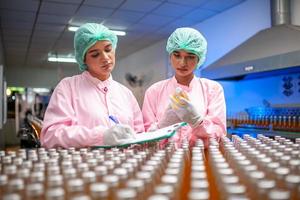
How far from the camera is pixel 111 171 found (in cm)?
54

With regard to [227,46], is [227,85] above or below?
below

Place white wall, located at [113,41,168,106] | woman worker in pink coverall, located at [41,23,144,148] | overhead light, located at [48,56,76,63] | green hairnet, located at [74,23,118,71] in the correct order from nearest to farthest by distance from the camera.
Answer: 1. woman worker in pink coverall, located at [41,23,144,148]
2. green hairnet, located at [74,23,118,71]
3. white wall, located at [113,41,168,106]
4. overhead light, located at [48,56,76,63]

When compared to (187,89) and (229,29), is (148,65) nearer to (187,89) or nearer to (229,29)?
(229,29)

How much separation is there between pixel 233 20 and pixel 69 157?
3.49 metres

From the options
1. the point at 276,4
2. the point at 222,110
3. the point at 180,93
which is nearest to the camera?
the point at 180,93

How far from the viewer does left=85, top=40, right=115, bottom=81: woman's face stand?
1273 mm

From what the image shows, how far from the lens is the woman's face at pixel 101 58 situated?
1273 millimetres

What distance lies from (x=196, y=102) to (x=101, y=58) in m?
0.48

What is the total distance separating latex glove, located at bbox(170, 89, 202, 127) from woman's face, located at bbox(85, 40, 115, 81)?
0.33 metres

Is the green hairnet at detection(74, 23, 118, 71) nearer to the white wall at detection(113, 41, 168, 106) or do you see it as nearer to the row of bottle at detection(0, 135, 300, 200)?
the row of bottle at detection(0, 135, 300, 200)

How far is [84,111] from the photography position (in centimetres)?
120

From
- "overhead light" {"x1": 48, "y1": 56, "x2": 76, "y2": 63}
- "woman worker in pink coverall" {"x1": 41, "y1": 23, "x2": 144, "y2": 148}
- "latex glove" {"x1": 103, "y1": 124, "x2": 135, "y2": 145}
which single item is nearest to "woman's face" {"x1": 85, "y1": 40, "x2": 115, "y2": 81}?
"woman worker in pink coverall" {"x1": 41, "y1": 23, "x2": 144, "y2": 148}

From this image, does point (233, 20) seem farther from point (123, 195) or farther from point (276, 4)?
point (123, 195)

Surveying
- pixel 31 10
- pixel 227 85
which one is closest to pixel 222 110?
pixel 227 85
